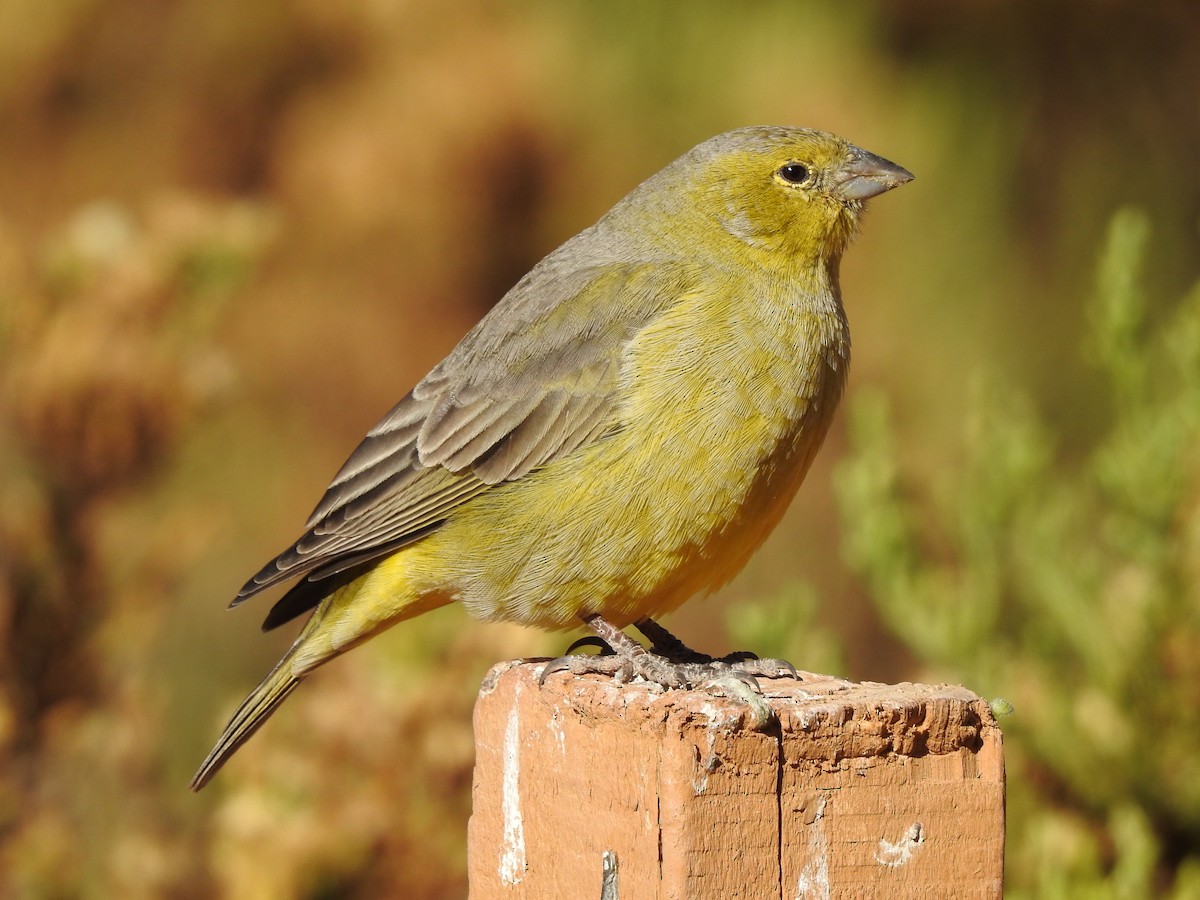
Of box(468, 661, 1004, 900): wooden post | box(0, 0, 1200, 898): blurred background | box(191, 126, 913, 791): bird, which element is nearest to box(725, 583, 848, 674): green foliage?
box(0, 0, 1200, 898): blurred background

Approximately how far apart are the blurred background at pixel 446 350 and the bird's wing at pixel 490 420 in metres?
0.85

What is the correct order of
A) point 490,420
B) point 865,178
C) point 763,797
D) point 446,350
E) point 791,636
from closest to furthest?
point 763,797
point 490,420
point 865,178
point 791,636
point 446,350

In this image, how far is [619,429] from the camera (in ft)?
12.0

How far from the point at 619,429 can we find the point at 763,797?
4.81ft

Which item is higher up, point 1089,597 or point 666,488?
point 666,488

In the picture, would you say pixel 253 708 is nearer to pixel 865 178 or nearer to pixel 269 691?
pixel 269 691

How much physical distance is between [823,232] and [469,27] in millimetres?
3787

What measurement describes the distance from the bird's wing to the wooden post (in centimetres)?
129

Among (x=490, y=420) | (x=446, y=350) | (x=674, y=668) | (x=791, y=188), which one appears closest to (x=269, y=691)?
(x=490, y=420)

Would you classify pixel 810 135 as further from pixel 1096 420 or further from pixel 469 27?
pixel 469 27

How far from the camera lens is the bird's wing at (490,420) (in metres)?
3.82

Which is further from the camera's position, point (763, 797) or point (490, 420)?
point (490, 420)

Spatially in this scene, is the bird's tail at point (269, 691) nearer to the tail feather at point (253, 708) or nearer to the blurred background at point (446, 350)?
the tail feather at point (253, 708)

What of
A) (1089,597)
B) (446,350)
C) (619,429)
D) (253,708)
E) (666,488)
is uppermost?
(446,350)
